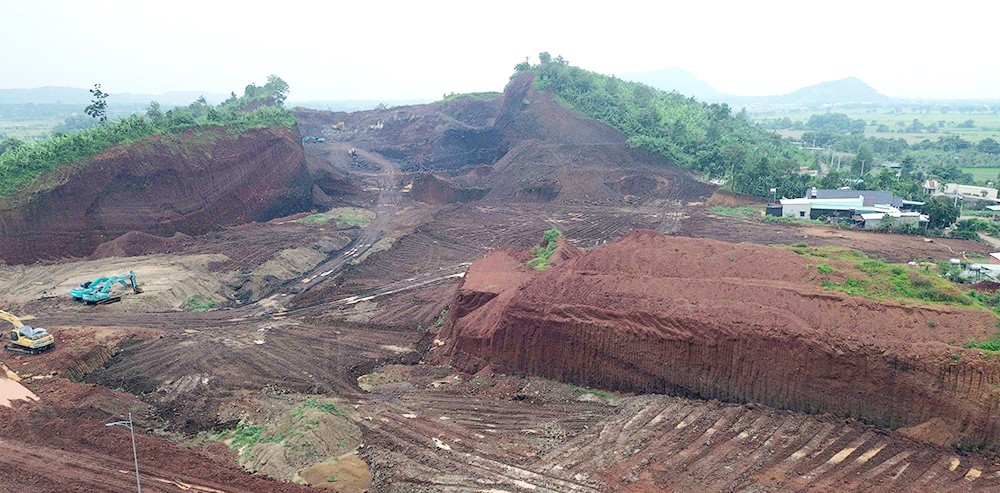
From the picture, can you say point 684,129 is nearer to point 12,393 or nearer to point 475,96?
point 475,96

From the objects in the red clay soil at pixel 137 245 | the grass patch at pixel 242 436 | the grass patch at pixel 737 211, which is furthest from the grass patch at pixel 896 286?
the red clay soil at pixel 137 245

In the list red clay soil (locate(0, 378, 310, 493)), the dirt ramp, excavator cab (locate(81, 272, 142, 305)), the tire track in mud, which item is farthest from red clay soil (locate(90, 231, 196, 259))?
the tire track in mud

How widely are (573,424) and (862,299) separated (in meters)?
10.1

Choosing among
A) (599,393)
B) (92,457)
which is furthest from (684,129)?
(92,457)

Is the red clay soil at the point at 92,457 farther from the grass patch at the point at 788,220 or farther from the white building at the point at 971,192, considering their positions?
the white building at the point at 971,192

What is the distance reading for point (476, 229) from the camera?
49.4m

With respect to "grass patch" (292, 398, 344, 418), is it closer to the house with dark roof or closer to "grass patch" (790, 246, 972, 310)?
"grass patch" (790, 246, 972, 310)

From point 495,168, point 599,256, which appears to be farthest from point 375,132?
point 599,256

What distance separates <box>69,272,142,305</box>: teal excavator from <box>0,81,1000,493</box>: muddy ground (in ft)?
1.56

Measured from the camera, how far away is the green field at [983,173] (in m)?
69.2

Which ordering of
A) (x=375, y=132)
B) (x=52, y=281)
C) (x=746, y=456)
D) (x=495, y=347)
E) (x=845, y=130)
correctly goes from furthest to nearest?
(x=845, y=130) → (x=375, y=132) → (x=52, y=281) → (x=495, y=347) → (x=746, y=456)

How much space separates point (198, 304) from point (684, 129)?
55.6 metres

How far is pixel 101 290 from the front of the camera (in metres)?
31.7

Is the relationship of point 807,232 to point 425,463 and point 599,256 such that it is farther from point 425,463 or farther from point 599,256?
point 425,463
